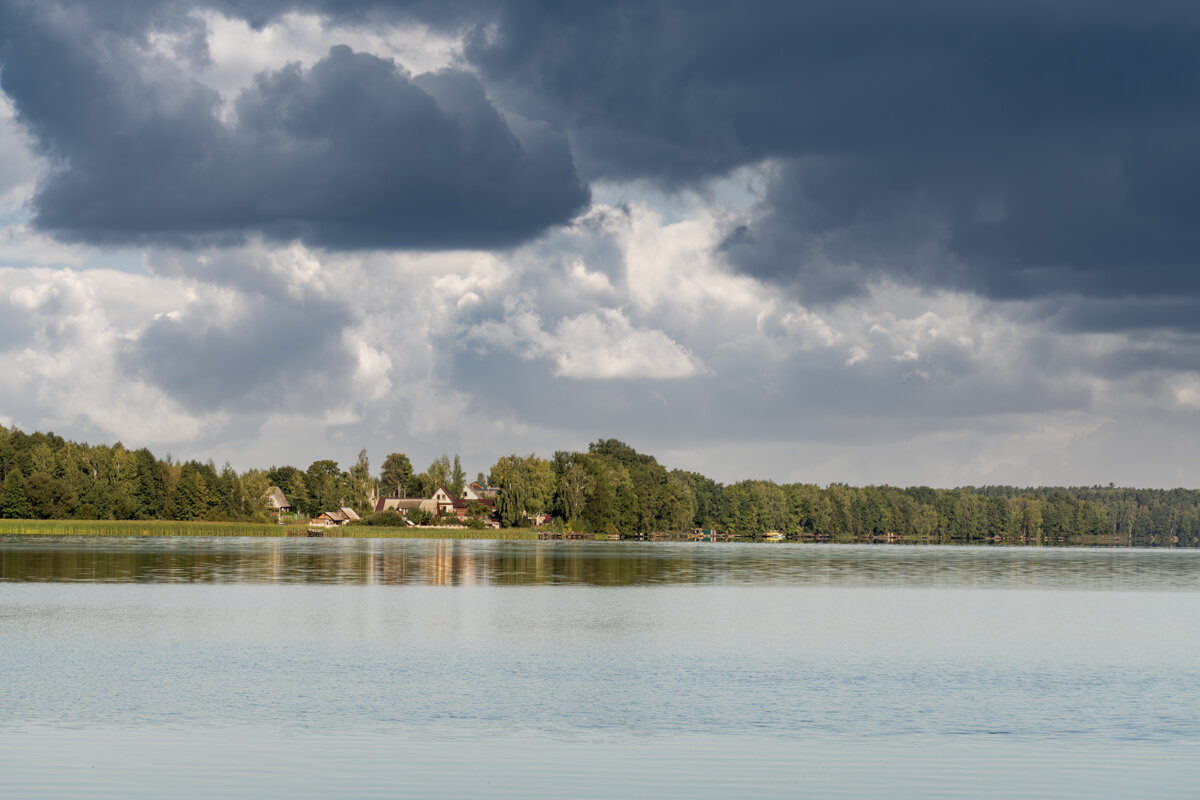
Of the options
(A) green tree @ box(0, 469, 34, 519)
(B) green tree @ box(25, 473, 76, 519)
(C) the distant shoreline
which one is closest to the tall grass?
(C) the distant shoreline

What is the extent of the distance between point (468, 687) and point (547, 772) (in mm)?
8829

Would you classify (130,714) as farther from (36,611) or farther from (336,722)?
(36,611)

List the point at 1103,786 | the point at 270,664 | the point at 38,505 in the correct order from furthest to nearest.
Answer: the point at 38,505 → the point at 270,664 → the point at 1103,786

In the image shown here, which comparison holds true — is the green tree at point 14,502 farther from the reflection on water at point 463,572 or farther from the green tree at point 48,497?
the reflection on water at point 463,572

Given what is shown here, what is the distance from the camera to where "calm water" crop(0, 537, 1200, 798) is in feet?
58.4

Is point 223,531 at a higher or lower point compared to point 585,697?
lower

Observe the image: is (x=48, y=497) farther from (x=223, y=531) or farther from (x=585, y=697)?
(x=585, y=697)

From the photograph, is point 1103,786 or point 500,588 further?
point 500,588

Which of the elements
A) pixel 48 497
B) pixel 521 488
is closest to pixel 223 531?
pixel 48 497

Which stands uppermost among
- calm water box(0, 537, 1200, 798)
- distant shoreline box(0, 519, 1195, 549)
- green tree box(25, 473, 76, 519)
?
green tree box(25, 473, 76, 519)

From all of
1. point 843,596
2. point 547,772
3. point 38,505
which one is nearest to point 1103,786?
point 547,772

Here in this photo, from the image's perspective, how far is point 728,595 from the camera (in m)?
59.2

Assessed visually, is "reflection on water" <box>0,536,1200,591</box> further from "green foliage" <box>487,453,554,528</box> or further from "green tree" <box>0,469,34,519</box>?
"green foliage" <box>487,453,554,528</box>

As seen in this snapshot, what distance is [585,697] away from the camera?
2544 cm
